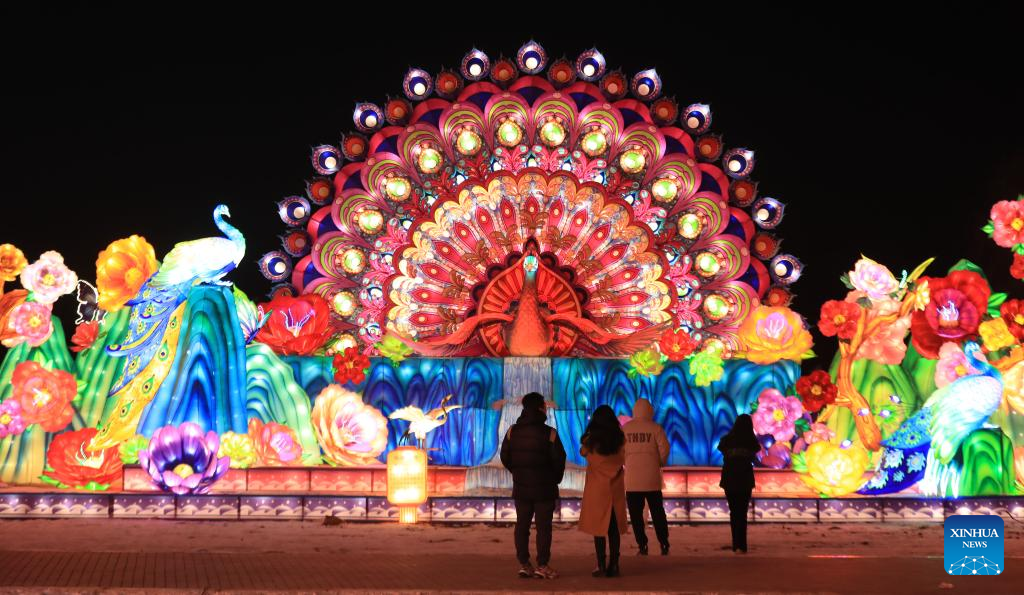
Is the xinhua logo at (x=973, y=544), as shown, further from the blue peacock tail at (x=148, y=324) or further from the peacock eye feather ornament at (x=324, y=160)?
the peacock eye feather ornament at (x=324, y=160)

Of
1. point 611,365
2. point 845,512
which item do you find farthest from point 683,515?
point 611,365

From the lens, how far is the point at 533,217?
61.5ft

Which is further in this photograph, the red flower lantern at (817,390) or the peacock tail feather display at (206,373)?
the red flower lantern at (817,390)

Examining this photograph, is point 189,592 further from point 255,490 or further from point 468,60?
point 468,60

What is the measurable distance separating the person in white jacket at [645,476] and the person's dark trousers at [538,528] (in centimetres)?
166

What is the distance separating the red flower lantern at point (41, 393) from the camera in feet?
52.5

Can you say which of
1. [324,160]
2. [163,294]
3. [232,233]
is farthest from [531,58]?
[163,294]

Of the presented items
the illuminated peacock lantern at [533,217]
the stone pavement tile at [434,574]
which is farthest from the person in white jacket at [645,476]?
the illuminated peacock lantern at [533,217]

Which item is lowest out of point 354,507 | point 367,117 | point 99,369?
point 354,507

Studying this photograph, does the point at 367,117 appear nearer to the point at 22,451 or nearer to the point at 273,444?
the point at 273,444

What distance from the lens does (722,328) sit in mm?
18547

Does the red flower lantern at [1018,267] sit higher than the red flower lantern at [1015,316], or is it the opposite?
the red flower lantern at [1018,267]

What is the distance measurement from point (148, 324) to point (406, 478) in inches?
181

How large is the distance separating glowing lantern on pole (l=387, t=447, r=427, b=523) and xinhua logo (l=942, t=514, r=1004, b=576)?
577cm
